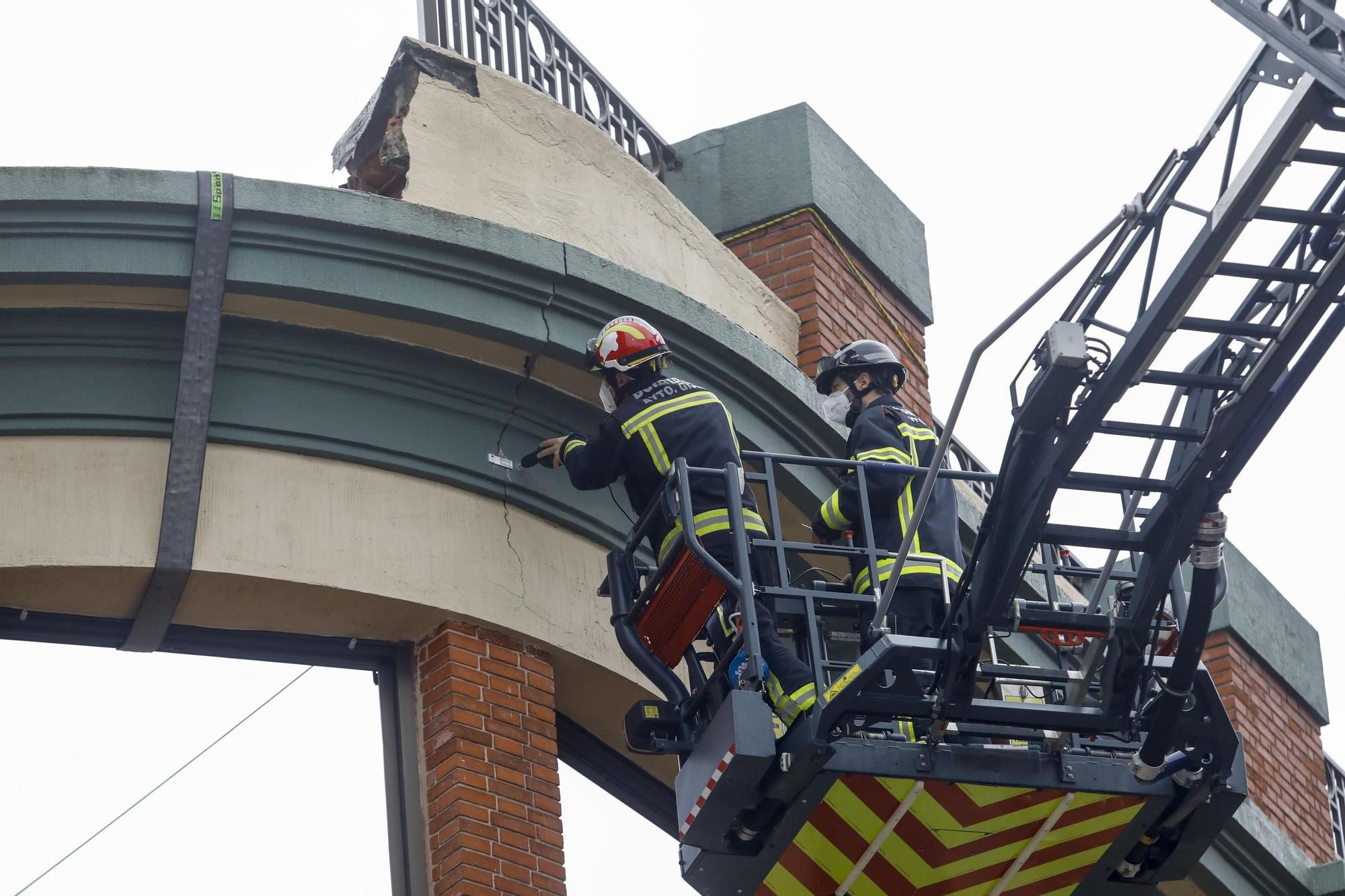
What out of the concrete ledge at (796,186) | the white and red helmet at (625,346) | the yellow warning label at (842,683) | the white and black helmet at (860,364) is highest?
the concrete ledge at (796,186)

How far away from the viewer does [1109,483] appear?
29.0ft

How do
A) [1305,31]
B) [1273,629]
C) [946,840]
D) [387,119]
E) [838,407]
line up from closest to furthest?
[1305,31]
[946,840]
[838,407]
[387,119]
[1273,629]

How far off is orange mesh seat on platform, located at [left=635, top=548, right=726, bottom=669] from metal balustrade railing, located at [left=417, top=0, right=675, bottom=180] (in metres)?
4.16

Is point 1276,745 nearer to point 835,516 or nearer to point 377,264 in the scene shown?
point 835,516

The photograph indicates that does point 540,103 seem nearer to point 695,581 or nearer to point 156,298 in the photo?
point 156,298

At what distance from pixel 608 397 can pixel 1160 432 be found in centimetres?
287

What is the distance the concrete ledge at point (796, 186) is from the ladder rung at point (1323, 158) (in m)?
6.01

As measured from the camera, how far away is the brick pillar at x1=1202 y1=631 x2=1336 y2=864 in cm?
1602

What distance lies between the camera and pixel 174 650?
401 inches

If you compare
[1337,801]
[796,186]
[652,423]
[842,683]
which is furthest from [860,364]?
[1337,801]

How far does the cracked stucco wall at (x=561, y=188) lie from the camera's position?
452 inches

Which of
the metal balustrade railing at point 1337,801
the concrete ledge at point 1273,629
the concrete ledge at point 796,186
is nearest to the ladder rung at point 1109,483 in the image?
the concrete ledge at point 796,186

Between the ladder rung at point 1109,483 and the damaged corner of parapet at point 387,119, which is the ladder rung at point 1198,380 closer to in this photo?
the ladder rung at point 1109,483

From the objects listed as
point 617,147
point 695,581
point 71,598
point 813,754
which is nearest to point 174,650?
point 71,598
